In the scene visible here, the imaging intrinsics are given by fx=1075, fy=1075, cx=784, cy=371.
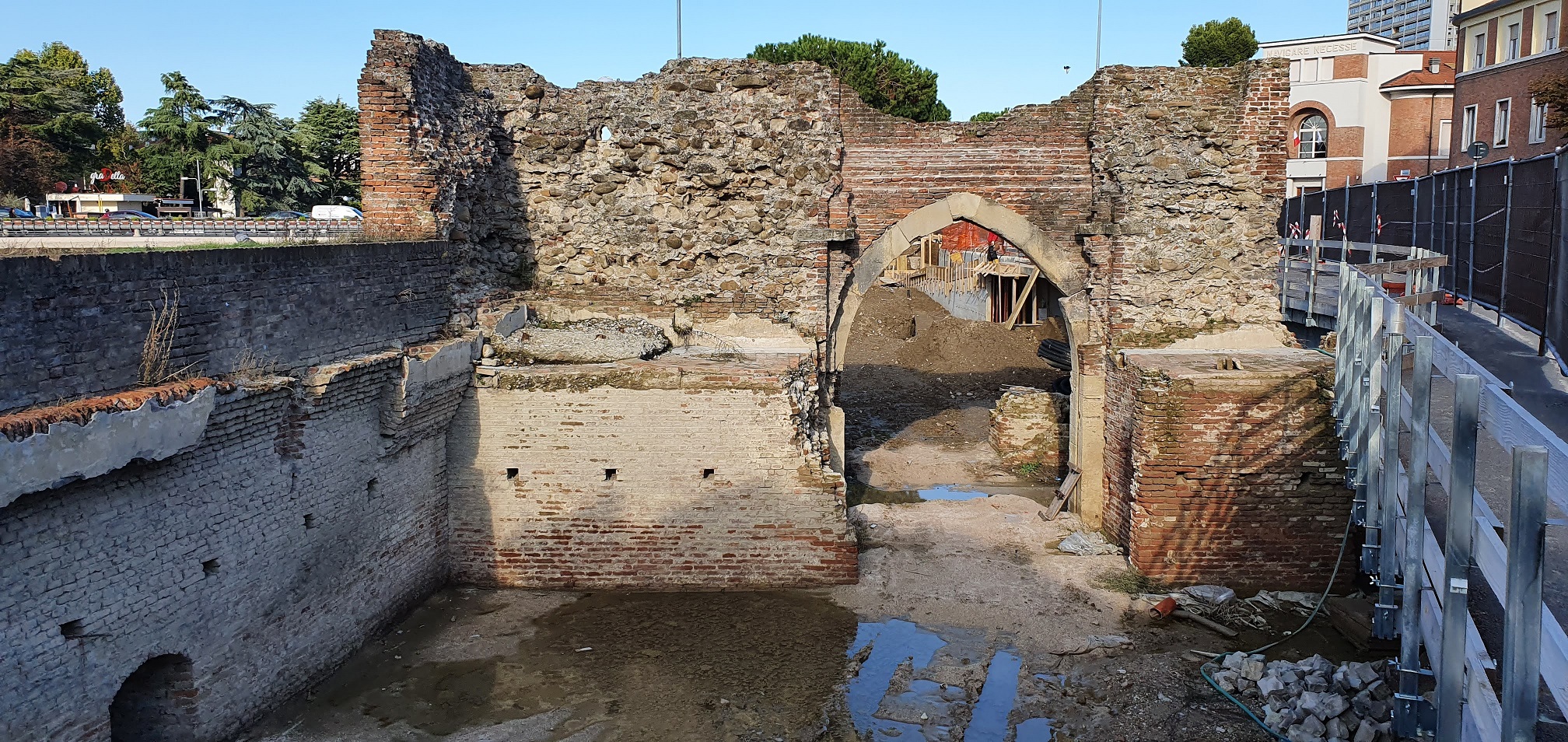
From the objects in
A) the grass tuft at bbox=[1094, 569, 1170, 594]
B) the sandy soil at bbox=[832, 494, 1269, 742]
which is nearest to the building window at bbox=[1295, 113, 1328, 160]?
the sandy soil at bbox=[832, 494, 1269, 742]

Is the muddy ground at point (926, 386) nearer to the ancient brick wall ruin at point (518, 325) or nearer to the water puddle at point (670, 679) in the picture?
the ancient brick wall ruin at point (518, 325)

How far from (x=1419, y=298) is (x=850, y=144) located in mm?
5650

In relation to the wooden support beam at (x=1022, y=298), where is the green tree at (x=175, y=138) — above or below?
above

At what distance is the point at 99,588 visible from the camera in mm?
5734

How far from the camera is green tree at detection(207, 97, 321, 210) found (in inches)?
974

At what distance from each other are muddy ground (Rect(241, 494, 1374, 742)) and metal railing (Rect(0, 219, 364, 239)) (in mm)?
4317

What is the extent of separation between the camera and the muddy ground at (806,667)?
7020 mm

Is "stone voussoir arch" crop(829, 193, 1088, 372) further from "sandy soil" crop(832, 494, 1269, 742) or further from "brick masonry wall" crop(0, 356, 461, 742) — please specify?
"brick masonry wall" crop(0, 356, 461, 742)

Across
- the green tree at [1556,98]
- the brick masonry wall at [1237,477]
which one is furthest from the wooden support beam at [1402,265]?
the green tree at [1556,98]

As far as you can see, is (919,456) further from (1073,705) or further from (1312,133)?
(1312,133)

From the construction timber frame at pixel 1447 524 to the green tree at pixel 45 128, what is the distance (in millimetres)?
22003

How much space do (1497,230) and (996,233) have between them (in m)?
6.44

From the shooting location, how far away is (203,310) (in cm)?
655

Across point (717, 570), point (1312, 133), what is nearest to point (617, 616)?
point (717, 570)
